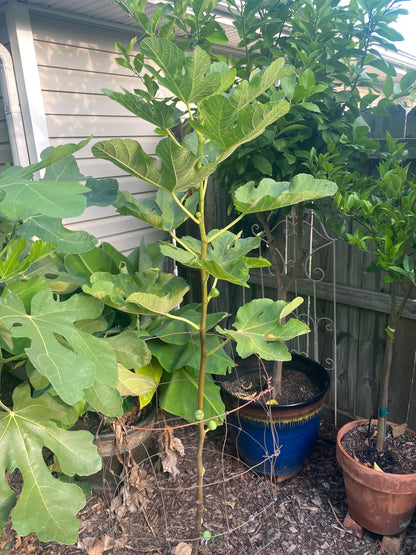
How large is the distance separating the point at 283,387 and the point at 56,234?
174cm

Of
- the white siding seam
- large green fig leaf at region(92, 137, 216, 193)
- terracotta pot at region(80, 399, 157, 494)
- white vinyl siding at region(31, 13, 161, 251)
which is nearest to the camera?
large green fig leaf at region(92, 137, 216, 193)

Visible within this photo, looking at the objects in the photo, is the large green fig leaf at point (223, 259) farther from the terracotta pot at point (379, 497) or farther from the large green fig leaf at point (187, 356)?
the terracotta pot at point (379, 497)

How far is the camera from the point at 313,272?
2.69 meters

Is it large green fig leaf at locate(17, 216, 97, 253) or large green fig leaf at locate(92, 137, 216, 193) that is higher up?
large green fig leaf at locate(92, 137, 216, 193)

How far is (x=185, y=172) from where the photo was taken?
1.24 m

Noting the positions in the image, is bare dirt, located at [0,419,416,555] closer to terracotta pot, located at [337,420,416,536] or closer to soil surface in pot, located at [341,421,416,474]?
terracotta pot, located at [337,420,416,536]

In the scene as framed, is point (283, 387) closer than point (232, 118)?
No

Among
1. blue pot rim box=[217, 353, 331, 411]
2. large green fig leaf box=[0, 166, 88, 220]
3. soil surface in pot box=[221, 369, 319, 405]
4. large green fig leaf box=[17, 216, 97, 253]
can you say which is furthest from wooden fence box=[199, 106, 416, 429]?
large green fig leaf box=[0, 166, 88, 220]

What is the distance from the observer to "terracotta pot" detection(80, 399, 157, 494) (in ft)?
6.95

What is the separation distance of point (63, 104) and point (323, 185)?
7.26 ft

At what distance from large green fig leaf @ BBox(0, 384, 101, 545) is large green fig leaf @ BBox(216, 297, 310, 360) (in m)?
0.58

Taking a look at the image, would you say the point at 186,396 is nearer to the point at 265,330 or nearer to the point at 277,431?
the point at 277,431

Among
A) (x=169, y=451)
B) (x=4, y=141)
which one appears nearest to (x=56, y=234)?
(x=169, y=451)

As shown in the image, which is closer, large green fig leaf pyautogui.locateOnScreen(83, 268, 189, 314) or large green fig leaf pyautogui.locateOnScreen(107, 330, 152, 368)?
large green fig leaf pyautogui.locateOnScreen(83, 268, 189, 314)
